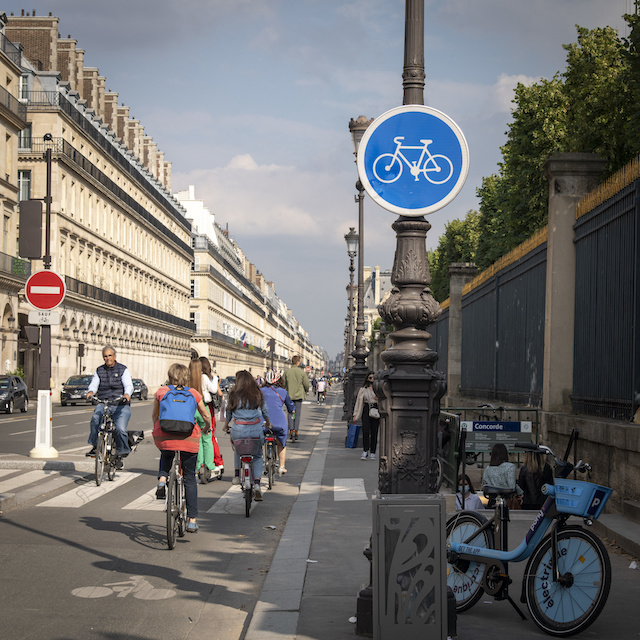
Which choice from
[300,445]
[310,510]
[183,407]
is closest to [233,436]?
[310,510]

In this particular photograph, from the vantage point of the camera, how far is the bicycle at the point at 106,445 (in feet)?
43.4

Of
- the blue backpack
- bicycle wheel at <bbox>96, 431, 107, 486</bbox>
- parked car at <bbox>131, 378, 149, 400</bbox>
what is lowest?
parked car at <bbox>131, 378, 149, 400</bbox>

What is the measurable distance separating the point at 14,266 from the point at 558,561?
47.5 m

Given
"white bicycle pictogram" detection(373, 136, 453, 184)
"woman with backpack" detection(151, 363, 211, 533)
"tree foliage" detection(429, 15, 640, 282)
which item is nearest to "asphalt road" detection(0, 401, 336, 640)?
"woman with backpack" detection(151, 363, 211, 533)

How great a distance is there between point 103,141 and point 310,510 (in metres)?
61.5

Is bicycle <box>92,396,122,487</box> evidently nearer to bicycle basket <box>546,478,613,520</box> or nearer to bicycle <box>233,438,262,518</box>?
bicycle <box>233,438,262,518</box>

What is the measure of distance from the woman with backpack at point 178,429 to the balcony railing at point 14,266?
4062cm

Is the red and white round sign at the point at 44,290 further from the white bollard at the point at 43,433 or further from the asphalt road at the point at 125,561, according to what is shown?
the asphalt road at the point at 125,561

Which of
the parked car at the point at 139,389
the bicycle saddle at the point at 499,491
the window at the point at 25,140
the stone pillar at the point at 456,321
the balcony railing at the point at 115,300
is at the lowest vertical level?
the parked car at the point at 139,389

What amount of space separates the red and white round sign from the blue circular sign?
11.9 meters

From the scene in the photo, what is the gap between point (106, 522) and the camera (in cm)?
1018

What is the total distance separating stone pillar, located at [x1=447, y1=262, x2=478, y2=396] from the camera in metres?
23.0

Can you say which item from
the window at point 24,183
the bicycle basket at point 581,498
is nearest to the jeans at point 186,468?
the bicycle basket at point 581,498

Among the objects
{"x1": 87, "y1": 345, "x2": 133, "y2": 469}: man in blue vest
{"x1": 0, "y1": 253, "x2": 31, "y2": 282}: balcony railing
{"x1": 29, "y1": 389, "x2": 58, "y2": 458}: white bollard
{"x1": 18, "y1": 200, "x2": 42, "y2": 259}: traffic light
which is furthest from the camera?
{"x1": 0, "y1": 253, "x2": 31, "y2": 282}: balcony railing
